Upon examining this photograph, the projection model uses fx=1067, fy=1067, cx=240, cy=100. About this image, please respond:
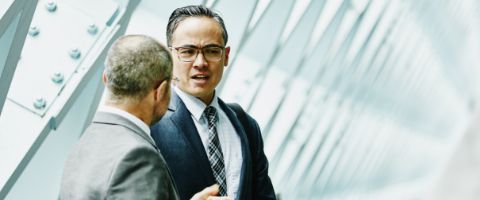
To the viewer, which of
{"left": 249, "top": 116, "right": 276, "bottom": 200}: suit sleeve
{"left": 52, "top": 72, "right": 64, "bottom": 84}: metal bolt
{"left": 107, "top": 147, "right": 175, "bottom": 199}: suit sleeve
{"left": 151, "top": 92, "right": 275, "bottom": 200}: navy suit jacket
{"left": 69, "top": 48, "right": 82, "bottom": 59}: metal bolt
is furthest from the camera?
{"left": 69, "top": 48, "right": 82, "bottom": 59}: metal bolt

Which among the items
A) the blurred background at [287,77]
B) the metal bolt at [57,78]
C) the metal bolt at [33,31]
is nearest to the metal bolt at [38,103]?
the blurred background at [287,77]

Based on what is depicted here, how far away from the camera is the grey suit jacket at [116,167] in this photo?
311cm

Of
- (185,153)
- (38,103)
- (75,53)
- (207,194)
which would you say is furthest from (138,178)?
(75,53)

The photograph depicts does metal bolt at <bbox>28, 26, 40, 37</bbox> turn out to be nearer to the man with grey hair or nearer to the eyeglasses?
the eyeglasses

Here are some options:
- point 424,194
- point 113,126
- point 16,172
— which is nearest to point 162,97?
point 113,126

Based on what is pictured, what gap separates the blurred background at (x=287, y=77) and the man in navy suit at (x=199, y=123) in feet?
3.22

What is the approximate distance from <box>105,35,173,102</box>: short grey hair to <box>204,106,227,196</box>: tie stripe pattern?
0.69 meters

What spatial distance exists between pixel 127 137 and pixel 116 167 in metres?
0.15

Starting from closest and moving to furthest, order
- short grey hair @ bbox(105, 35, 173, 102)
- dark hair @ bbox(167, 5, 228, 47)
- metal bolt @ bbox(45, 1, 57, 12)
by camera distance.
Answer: short grey hair @ bbox(105, 35, 173, 102) < dark hair @ bbox(167, 5, 228, 47) < metal bolt @ bbox(45, 1, 57, 12)

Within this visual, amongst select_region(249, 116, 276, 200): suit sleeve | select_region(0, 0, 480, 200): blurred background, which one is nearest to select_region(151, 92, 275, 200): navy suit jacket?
select_region(249, 116, 276, 200): suit sleeve

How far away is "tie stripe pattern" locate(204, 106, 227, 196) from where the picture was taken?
392 centimetres

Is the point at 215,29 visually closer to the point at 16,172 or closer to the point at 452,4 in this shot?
the point at 16,172

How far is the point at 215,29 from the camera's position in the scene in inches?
156

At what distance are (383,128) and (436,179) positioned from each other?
20957 mm
